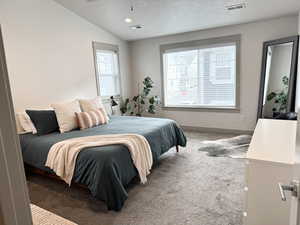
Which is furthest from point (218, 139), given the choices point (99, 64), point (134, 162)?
point (99, 64)

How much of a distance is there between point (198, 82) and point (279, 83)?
168 centimetres

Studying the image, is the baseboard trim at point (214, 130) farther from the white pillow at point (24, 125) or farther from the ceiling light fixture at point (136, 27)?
the white pillow at point (24, 125)

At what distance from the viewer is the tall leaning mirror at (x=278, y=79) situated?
3.67m

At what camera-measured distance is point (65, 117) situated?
127 inches

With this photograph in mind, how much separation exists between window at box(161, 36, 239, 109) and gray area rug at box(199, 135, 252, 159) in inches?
31.7

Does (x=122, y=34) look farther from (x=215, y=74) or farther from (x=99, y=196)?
(x=99, y=196)

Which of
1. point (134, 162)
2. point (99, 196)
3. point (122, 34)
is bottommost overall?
point (99, 196)

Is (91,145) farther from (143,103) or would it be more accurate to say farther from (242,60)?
(242,60)

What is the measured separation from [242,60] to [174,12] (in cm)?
174

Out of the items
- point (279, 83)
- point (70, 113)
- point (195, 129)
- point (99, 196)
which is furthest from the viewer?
point (195, 129)

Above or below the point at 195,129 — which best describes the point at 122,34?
above

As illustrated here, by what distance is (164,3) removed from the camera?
352 centimetres

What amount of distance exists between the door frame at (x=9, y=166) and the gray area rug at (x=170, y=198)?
5.45ft

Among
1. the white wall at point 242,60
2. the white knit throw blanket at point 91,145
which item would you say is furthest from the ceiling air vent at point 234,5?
the white knit throw blanket at point 91,145
